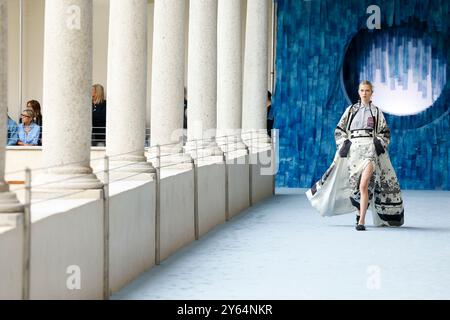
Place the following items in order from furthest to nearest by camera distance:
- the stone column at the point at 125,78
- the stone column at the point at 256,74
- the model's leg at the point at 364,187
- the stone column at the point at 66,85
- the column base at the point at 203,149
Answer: the stone column at the point at 256,74, the column base at the point at 203,149, the model's leg at the point at 364,187, the stone column at the point at 125,78, the stone column at the point at 66,85

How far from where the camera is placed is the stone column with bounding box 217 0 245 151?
56.0ft

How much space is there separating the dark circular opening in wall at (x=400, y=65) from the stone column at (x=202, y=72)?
6.32 meters

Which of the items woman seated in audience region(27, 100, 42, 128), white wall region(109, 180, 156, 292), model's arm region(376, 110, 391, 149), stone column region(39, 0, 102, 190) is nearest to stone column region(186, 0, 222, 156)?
model's arm region(376, 110, 391, 149)

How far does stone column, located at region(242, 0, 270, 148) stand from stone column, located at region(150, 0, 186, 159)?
20.2ft

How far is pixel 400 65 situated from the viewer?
68.5 feet

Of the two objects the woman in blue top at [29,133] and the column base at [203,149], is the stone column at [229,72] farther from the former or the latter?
the woman in blue top at [29,133]

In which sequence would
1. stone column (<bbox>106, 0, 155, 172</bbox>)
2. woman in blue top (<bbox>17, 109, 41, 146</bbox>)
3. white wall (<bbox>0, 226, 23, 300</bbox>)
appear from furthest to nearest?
woman in blue top (<bbox>17, 109, 41, 146</bbox>), stone column (<bbox>106, 0, 155, 172</bbox>), white wall (<bbox>0, 226, 23, 300</bbox>)

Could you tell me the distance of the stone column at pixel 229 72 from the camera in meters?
17.1

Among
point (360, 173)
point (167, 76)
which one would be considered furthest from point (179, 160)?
point (360, 173)

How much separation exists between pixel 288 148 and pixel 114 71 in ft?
32.5

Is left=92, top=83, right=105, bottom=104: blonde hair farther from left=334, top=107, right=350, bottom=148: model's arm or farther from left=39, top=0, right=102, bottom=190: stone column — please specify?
left=39, top=0, right=102, bottom=190: stone column

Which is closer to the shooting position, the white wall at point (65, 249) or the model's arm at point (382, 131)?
the white wall at point (65, 249)

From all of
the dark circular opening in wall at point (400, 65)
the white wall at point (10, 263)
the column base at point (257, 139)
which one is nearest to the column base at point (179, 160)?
the column base at point (257, 139)
